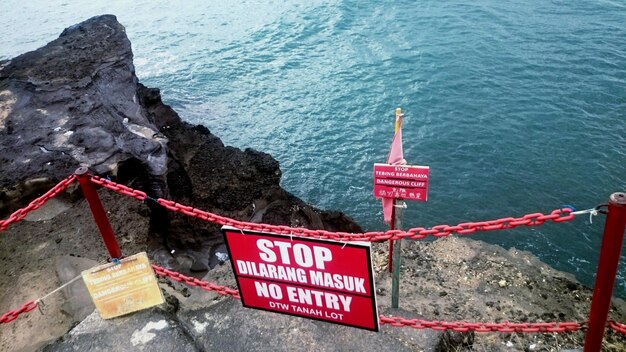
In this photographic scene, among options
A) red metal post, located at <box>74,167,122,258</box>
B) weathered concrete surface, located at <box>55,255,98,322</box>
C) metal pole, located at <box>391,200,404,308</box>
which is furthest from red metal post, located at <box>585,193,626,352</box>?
weathered concrete surface, located at <box>55,255,98,322</box>

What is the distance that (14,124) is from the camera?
9023 mm

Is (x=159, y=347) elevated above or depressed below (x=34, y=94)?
below

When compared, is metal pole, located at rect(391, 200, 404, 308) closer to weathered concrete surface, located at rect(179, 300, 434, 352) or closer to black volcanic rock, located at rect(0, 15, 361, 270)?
weathered concrete surface, located at rect(179, 300, 434, 352)

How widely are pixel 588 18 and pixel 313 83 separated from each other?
11780 millimetres

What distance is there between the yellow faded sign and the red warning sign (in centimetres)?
98

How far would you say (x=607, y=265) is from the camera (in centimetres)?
313

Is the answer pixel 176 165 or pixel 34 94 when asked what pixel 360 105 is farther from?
pixel 34 94

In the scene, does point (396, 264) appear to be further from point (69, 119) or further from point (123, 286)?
point (69, 119)

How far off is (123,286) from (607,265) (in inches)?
158

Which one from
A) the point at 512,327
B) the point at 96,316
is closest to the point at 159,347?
the point at 96,316

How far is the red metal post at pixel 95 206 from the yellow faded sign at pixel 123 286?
0.42 m

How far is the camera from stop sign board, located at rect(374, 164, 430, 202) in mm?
5898

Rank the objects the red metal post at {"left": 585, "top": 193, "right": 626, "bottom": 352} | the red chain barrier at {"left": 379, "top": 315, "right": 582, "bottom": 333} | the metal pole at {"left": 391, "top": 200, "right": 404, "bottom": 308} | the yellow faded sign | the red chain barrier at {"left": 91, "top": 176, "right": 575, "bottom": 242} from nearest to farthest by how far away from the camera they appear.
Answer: the red metal post at {"left": 585, "top": 193, "right": 626, "bottom": 352} → the red chain barrier at {"left": 91, "top": 176, "right": 575, "bottom": 242} → the red chain barrier at {"left": 379, "top": 315, "right": 582, "bottom": 333} → the yellow faded sign → the metal pole at {"left": 391, "top": 200, "right": 404, "bottom": 308}

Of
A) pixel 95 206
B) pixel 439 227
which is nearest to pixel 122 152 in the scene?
pixel 95 206
